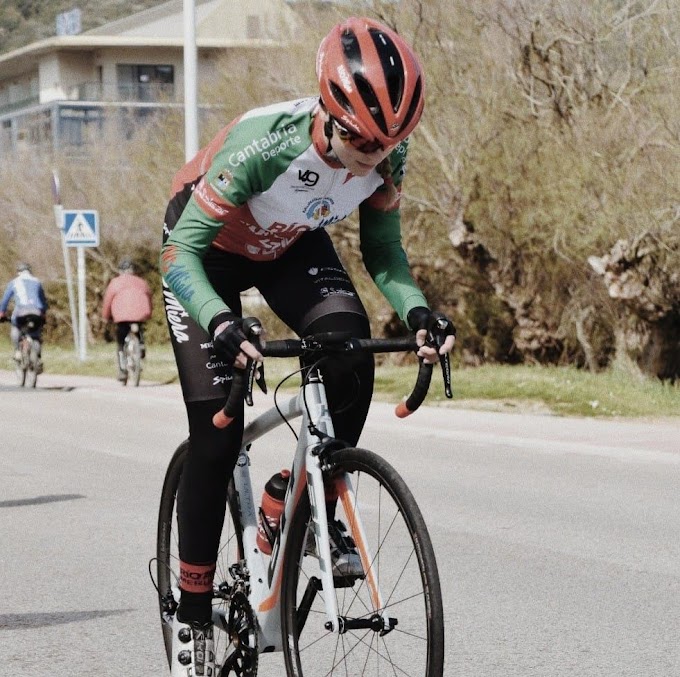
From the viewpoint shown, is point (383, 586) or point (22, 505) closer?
point (383, 586)

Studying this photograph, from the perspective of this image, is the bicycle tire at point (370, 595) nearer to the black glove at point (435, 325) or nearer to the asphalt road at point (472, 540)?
the black glove at point (435, 325)

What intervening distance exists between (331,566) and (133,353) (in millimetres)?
18002

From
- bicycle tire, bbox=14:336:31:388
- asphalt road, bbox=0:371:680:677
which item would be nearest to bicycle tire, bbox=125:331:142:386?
bicycle tire, bbox=14:336:31:388

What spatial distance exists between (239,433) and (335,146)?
0.90 m

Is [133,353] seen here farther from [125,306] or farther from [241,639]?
[241,639]

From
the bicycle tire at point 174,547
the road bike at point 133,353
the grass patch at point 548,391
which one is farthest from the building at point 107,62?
the bicycle tire at point 174,547

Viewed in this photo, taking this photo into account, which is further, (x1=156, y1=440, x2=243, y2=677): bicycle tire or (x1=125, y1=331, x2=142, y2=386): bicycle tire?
(x1=125, y1=331, x2=142, y2=386): bicycle tire

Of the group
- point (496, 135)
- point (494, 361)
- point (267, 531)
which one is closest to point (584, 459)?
point (267, 531)

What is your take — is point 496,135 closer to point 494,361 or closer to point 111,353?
point 494,361

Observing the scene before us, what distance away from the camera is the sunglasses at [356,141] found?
149 inches

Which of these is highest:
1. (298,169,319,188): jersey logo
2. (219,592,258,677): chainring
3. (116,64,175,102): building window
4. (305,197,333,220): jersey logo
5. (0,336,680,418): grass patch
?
(116,64,175,102): building window

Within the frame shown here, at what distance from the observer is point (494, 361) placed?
75.2 feet

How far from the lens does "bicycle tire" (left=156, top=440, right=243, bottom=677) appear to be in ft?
14.7

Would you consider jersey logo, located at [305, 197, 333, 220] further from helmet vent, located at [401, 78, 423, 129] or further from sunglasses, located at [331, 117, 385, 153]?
helmet vent, located at [401, 78, 423, 129]
